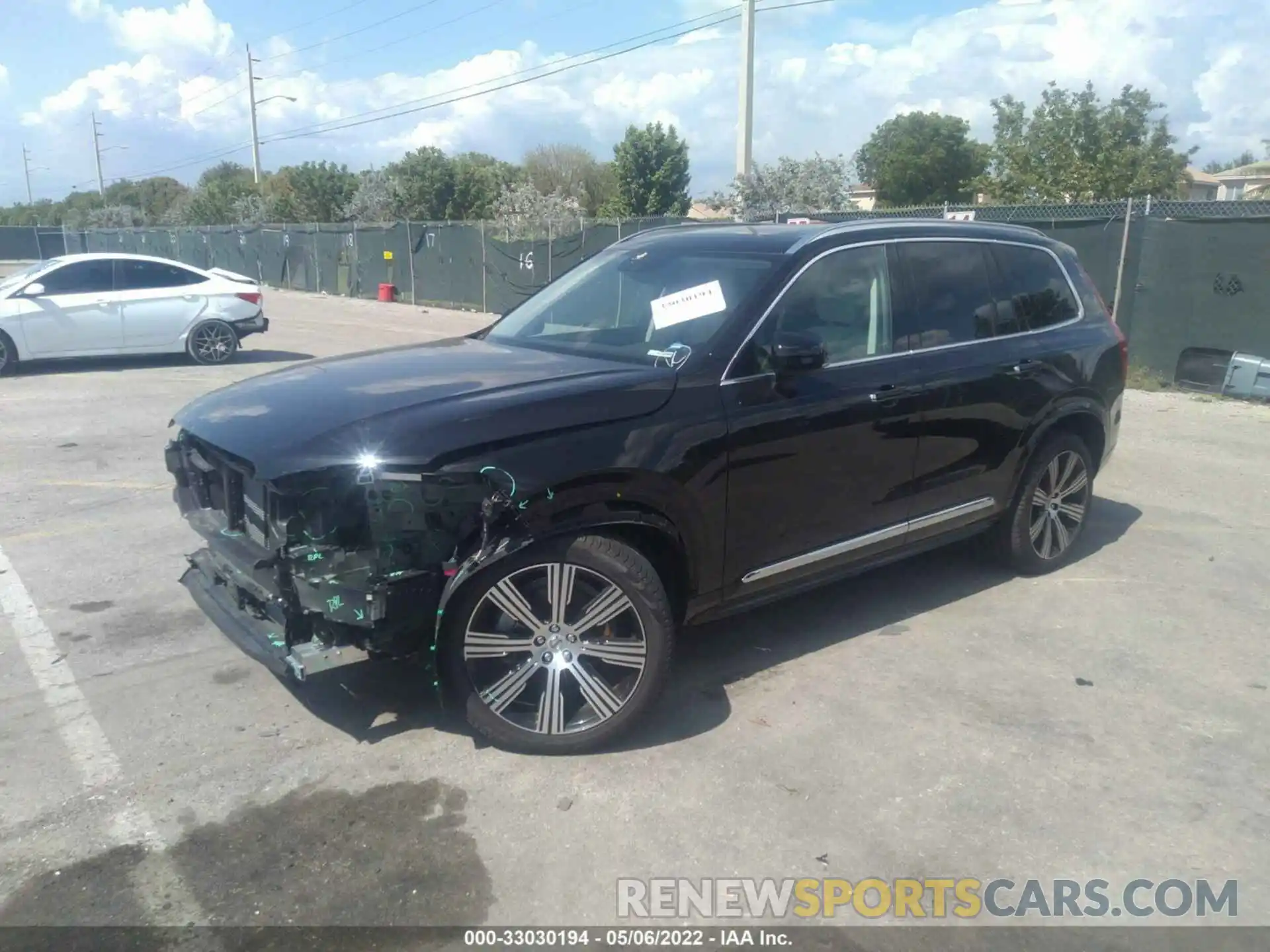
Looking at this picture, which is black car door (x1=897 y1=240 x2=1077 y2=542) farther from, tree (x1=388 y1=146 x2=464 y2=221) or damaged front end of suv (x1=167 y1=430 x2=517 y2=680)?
tree (x1=388 y1=146 x2=464 y2=221)

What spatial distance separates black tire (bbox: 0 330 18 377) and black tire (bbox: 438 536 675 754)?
40.0 ft

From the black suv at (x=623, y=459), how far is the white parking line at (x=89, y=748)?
25.1 inches

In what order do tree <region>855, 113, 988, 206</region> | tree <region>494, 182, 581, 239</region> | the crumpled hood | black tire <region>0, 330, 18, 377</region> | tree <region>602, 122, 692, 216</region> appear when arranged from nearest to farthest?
1. the crumpled hood
2. black tire <region>0, 330, 18, 377</region>
3. tree <region>494, 182, 581, 239</region>
4. tree <region>602, 122, 692, 216</region>
5. tree <region>855, 113, 988, 206</region>

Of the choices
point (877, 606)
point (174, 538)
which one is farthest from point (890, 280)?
point (174, 538)

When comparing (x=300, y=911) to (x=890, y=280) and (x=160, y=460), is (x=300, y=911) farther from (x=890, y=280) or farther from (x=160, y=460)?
(x=160, y=460)

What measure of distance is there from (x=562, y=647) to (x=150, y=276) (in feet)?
40.5

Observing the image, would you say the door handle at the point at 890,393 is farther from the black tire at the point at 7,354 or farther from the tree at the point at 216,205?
the tree at the point at 216,205

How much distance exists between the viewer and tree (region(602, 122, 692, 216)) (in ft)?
152

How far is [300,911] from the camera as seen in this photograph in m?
2.91

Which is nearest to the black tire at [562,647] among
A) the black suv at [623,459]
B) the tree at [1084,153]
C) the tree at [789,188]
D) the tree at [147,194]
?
the black suv at [623,459]

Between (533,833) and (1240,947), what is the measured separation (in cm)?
208

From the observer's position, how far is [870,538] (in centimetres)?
461

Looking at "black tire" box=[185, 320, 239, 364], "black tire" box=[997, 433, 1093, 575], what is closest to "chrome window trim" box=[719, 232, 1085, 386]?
"black tire" box=[997, 433, 1093, 575]

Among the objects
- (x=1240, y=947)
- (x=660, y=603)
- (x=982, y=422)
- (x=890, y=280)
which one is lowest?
(x=1240, y=947)
